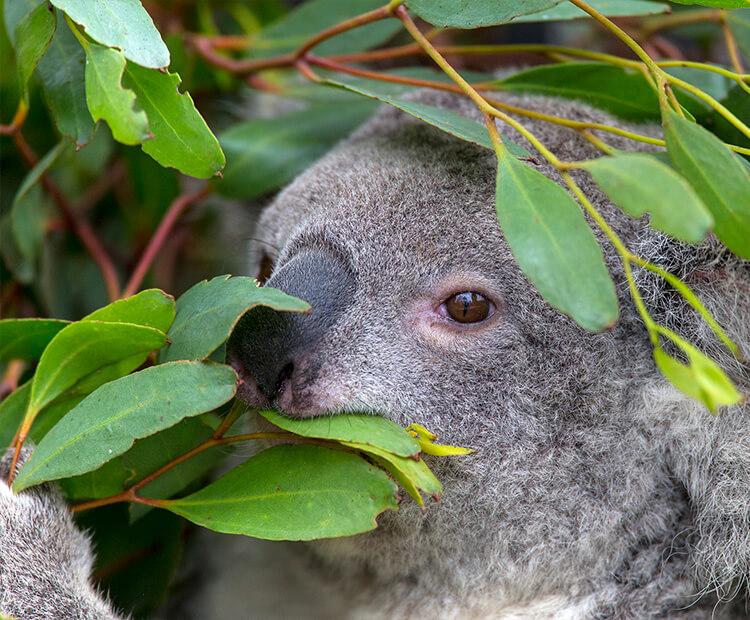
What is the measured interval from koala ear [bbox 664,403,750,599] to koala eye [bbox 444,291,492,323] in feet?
1.52

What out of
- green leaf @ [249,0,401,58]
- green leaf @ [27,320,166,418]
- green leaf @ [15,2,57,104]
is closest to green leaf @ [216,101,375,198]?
green leaf @ [249,0,401,58]

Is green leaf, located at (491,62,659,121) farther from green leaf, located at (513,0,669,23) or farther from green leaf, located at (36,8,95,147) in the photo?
green leaf, located at (36,8,95,147)

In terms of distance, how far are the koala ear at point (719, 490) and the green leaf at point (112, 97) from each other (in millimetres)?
1210

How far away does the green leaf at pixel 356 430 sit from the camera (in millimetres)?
1308

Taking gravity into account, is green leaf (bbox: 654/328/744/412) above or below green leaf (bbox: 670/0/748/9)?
below

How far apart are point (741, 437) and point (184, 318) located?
3.84 ft

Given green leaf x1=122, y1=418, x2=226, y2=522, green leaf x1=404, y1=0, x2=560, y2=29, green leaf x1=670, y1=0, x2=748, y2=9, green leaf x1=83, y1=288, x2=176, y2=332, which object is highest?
green leaf x1=670, y1=0, x2=748, y2=9

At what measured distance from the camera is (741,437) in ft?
5.32

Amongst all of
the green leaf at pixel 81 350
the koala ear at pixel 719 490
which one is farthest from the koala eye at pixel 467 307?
the green leaf at pixel 81 350

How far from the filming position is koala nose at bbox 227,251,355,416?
4.69 feet

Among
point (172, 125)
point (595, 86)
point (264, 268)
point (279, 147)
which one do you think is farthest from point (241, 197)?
point (595, 86)

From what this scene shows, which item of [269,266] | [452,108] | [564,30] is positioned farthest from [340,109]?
[564,30]

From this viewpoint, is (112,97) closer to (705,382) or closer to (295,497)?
(295,497)

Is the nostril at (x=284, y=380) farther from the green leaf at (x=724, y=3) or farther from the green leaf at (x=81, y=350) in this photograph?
the green leaf at (x=724, y=3)
